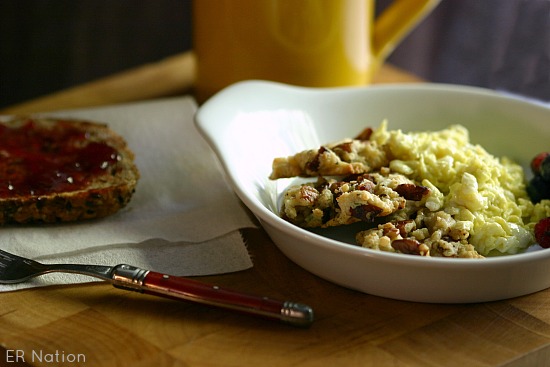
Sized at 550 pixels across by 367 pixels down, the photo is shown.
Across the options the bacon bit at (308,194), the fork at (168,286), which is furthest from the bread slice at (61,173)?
the bacon bit at (308,194)

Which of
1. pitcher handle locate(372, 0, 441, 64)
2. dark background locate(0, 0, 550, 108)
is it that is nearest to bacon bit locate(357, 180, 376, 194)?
pitcher handle locate(372, 0, 441, 64)

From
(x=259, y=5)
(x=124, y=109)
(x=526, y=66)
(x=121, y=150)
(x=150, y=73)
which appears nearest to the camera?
(x=121, y=150)

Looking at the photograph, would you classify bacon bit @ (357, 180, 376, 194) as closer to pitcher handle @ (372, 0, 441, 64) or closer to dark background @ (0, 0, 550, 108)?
pitcher handle @ (372, 0, 441, 64)

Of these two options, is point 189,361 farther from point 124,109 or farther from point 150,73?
point 150,73

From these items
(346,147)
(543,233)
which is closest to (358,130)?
(346,147)

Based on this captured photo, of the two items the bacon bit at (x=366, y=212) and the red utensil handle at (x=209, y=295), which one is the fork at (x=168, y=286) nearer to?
the red utensil handle at (x=209, y=295)

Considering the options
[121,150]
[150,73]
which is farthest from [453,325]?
[150,73]
